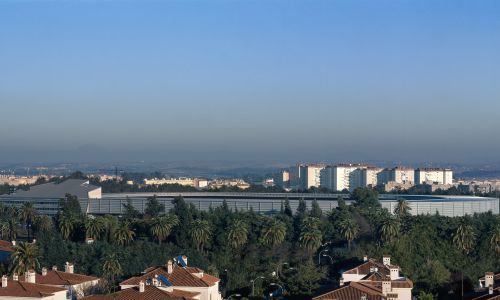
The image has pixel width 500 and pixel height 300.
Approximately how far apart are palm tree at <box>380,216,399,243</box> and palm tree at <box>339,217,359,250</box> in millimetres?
2249

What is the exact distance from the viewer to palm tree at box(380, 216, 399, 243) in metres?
74.8

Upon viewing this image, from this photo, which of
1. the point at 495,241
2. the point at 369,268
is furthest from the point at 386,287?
the point at 495,241

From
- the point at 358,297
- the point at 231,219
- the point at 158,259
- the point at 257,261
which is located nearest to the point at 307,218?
the point at 231,219

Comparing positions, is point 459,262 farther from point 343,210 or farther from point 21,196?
point 21,196

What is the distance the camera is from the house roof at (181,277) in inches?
1873

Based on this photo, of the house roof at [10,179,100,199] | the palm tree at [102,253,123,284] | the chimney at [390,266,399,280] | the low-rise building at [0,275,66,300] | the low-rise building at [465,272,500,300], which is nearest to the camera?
the low-rise building at [465,272,500,300]

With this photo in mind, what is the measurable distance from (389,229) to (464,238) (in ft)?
17.5

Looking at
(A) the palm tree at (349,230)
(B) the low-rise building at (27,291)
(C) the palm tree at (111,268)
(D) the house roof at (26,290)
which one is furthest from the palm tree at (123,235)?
(D) the house roof at (26,290)

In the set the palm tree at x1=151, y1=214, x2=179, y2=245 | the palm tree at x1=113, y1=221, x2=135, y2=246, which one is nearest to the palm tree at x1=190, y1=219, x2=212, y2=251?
the palm tree at x1=151, y1=214, x2=179, y2=245

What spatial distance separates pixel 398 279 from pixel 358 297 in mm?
6596

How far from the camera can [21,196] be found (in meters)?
127

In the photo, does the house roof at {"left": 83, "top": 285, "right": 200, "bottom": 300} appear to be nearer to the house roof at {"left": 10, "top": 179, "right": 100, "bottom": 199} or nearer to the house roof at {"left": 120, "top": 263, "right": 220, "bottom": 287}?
the house roof at {"left": 120, "top": 263, "right": 220, "bottom": 287}

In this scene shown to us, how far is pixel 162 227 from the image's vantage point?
250 ft

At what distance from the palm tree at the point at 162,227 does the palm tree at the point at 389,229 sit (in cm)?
1523
